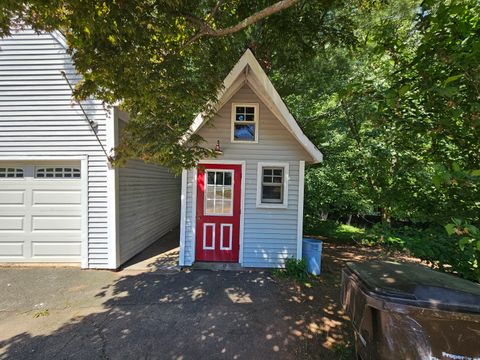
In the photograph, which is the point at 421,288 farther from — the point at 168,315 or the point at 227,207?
the point at 227,207

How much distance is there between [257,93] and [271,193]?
235 centimetres

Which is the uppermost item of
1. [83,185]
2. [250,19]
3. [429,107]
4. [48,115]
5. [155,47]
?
[250,19]

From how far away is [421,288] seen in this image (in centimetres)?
210

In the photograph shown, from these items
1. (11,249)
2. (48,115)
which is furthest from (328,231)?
(11,249)

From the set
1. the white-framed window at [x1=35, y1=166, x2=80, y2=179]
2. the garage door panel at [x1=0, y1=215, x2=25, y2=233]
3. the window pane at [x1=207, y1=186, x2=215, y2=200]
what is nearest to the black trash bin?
the window pane at [x1=207, y1=186, x2=215, y2=200]

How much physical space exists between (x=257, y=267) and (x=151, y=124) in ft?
12.7

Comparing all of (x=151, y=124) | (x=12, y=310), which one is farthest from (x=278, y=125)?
(x=12, y=310)

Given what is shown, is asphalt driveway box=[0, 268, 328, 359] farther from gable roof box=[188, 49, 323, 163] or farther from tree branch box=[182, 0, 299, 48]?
tree branch box=[182, 0, 299, 48]

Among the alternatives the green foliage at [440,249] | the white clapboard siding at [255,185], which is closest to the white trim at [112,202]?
the white clapboard siding at [255,185]

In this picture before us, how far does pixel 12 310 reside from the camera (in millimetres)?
3709

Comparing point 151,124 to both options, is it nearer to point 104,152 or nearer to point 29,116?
point 104,152

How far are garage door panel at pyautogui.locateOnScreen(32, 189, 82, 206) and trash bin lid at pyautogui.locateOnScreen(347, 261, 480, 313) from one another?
224 inches

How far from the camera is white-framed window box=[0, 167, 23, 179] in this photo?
5238 mm

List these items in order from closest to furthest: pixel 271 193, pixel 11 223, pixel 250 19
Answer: pixel 250 19 < pixel 11 223 < pixel 271 193
